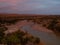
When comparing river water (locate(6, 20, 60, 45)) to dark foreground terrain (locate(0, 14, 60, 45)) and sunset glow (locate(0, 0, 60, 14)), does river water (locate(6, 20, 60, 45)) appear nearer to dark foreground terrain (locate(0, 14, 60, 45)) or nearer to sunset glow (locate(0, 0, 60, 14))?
dark foreground terrain (locate(0, 14, 60, 45))

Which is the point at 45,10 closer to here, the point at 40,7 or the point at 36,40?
the point at 40,7

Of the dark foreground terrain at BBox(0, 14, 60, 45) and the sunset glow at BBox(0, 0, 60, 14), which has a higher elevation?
the sunset glow at BBox(0, 0, 60, 14)

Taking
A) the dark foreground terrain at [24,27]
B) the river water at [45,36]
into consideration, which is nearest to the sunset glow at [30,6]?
the dark foreground terrain at [24,27]

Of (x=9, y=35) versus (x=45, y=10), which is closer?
(x=9, y=35)

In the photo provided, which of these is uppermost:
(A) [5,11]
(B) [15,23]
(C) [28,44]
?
(A) [5,11]

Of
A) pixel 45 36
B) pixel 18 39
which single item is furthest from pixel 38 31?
pixel 18 39

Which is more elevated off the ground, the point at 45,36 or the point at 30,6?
the point at 30,6

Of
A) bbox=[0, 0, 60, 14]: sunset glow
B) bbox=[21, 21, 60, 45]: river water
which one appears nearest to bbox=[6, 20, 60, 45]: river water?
bbox=[21, 21, 60, 45]: river water

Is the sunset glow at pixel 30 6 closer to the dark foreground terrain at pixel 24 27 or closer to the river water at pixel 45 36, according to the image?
the dark foreground terrain at pixel 24 27

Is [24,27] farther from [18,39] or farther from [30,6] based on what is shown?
[30,6]

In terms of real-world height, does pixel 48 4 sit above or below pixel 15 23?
above

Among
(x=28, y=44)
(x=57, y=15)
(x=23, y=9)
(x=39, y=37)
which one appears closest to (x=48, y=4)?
(x=57, y=15)
